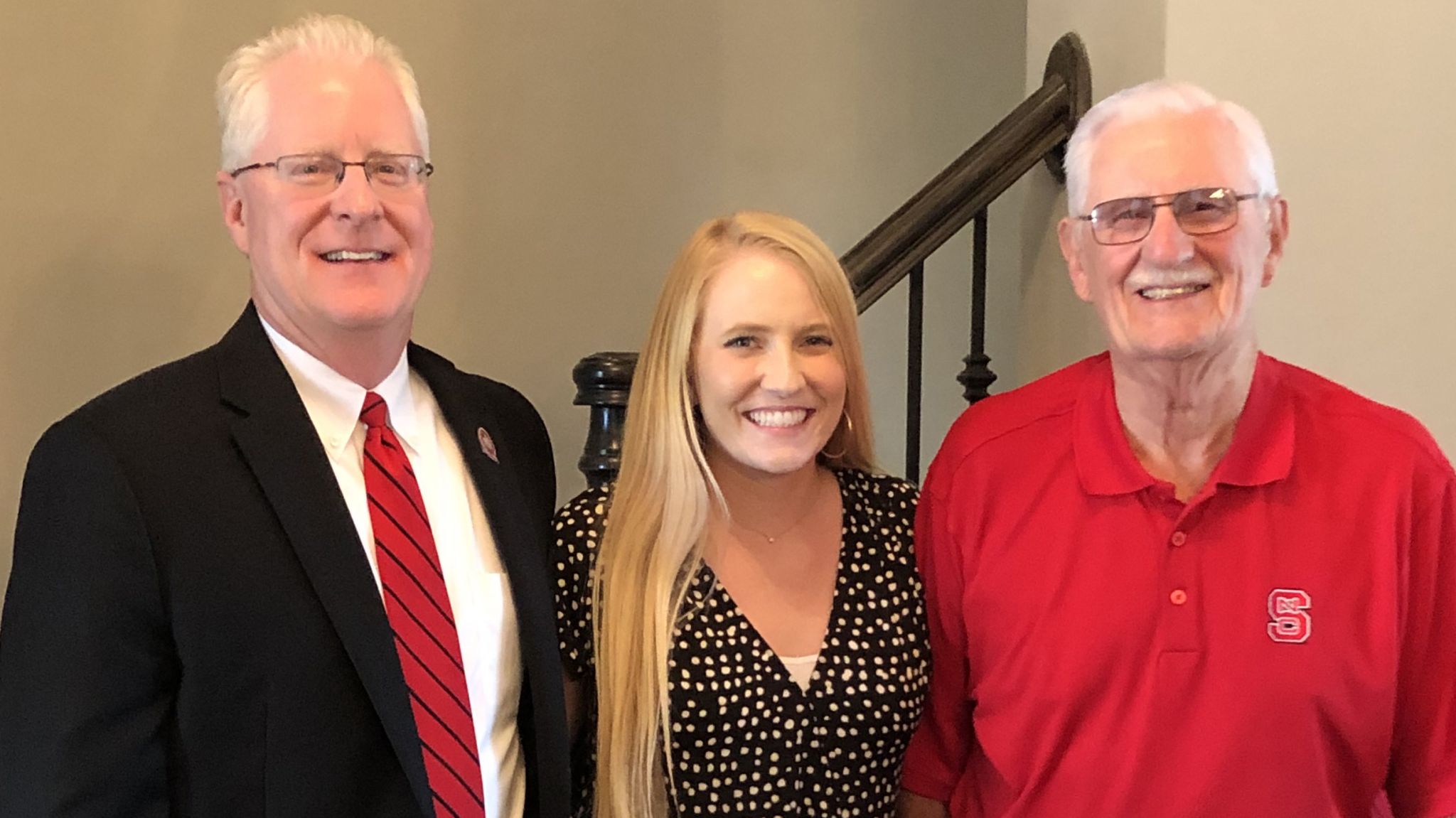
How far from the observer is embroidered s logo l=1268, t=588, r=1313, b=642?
1.42m

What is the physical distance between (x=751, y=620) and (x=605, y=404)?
523mm

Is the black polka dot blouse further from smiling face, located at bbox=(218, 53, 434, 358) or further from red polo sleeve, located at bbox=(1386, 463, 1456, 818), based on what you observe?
red polo sleeve, located at bbox=(1386, 463, 1456, 818)

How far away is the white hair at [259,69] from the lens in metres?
1.38

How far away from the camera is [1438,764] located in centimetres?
142

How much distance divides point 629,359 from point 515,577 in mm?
531

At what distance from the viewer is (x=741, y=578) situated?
1635 millimetres

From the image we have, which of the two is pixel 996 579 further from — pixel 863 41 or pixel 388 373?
pixel 863 41

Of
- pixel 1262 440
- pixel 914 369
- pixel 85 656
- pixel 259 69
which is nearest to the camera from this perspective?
pixel 85 656

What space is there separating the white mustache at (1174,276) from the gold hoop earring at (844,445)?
0.51m

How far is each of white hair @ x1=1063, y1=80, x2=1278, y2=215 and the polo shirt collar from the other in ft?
0.88

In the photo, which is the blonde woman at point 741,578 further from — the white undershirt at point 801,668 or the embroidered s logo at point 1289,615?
the embroidered s logo at point 1289,615

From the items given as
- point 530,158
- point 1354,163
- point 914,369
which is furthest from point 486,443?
point 1354,163

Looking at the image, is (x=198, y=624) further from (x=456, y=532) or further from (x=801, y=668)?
(x=801, y=668)

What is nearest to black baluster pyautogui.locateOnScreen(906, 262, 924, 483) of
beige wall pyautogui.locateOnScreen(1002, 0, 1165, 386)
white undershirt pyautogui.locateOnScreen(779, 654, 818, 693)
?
beige wall pyautogui.locateOnScreen(1002, 0, 1165, 386)
